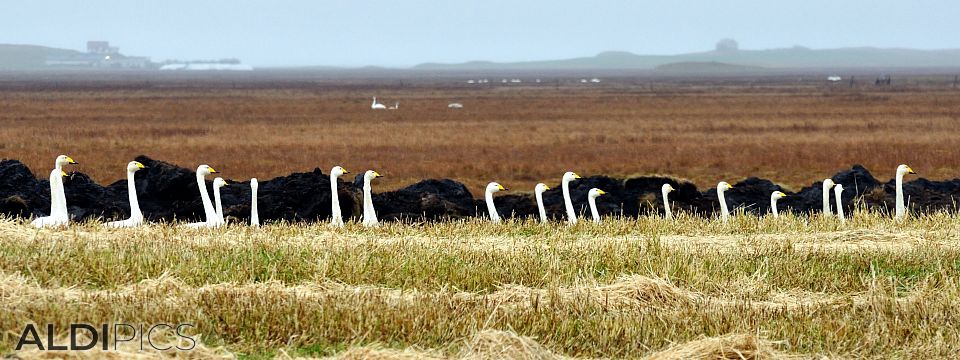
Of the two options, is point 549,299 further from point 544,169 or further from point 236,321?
point 544,169

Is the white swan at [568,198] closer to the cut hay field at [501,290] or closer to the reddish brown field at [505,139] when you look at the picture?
Result: the cut hay field at [501,290]

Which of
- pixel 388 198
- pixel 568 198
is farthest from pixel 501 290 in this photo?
pixel 388 198

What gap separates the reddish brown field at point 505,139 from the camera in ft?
105

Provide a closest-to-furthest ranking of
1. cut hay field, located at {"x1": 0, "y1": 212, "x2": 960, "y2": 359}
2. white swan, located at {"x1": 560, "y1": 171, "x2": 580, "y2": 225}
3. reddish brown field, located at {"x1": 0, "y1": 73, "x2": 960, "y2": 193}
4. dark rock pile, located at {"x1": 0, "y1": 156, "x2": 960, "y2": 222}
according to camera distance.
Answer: cut hay field, located at {"x1": 0, "y1": 212, "x2": 960, "y2": 359}
white swan, located at {"x1": 560, "y1": 171, "x2": 580, "y2": 225}
dark rock pile, located at {"x1": 0, "y1": 156, "x2": 960, "y2": 222}
reddish brown field, located at {"x1": 0, "y1": 73, "x2": 960, "y2": 193}

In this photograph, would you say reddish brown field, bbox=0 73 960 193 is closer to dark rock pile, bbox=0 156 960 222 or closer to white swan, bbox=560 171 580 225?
dark rock pile, bbox=0 156 960 222

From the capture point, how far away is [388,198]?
21.2 metres

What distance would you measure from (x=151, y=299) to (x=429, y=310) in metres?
1.90

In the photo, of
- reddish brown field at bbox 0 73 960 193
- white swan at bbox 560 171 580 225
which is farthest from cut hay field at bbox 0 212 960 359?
reddish brown field at bbox 0 73 960 193

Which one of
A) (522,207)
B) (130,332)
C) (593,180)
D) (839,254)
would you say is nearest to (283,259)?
(130,332)

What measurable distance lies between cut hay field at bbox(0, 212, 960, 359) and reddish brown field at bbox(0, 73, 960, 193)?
15.5 metres

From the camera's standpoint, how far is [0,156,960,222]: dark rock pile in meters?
19.9

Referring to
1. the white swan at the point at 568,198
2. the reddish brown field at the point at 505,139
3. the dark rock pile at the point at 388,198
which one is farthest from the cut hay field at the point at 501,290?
the reddish brown field at the point at 505,139

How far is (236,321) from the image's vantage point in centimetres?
839

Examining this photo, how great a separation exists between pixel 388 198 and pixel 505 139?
21466 mm
